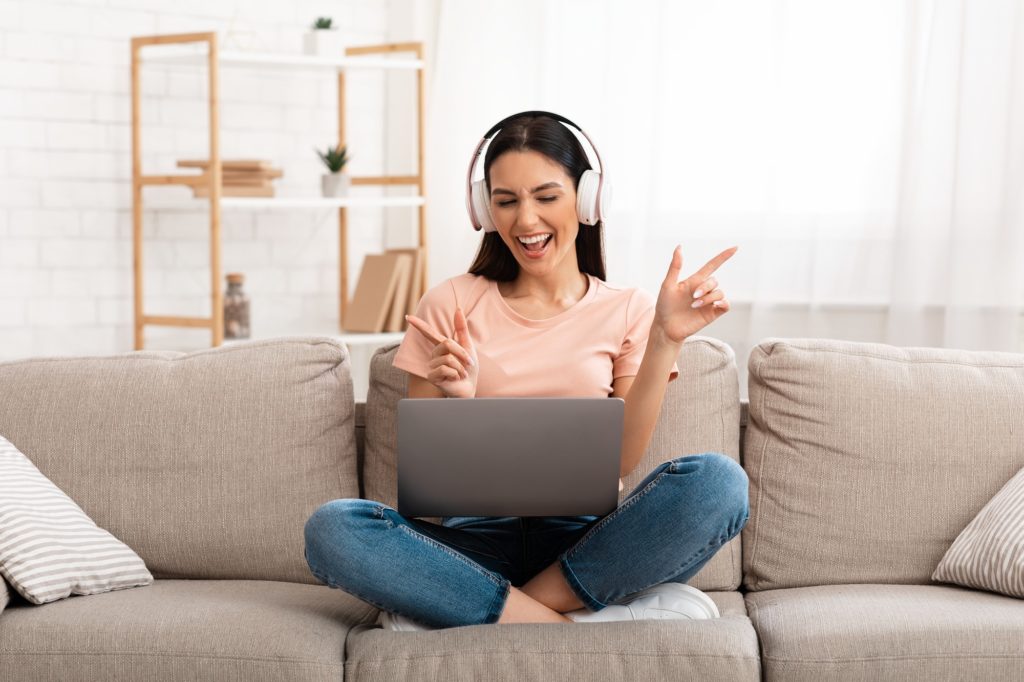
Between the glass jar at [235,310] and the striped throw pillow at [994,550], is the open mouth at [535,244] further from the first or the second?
the glass jar at [235,310]

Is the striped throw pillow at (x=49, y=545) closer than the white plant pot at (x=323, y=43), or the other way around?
the striped throw pillow at (x=49, y=545)

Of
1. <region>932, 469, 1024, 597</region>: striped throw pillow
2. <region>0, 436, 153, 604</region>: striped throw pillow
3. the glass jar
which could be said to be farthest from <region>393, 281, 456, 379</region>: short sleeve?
the glass jar

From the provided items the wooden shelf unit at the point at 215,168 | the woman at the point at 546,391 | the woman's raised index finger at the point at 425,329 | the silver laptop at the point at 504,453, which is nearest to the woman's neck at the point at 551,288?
the woman at the point at 546,391

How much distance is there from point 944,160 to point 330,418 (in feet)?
6.29

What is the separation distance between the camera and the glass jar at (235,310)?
3.79m

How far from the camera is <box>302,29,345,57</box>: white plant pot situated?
388 cm

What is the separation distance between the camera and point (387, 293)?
3.96 metres

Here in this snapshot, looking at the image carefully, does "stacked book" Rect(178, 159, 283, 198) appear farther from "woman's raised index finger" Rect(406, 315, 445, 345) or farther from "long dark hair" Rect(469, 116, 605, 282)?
"woman's raised index finger" Rect(406, 315, 445, 345)

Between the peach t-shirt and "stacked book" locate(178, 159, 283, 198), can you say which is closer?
the peach t-shirt

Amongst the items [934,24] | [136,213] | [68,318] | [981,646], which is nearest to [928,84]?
[934,24]

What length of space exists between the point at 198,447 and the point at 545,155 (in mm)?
822

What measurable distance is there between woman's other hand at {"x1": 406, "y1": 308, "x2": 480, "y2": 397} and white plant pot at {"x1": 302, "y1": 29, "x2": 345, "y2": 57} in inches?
78.8

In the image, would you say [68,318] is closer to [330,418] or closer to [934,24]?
[330,418]

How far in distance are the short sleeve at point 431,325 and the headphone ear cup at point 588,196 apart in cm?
28
